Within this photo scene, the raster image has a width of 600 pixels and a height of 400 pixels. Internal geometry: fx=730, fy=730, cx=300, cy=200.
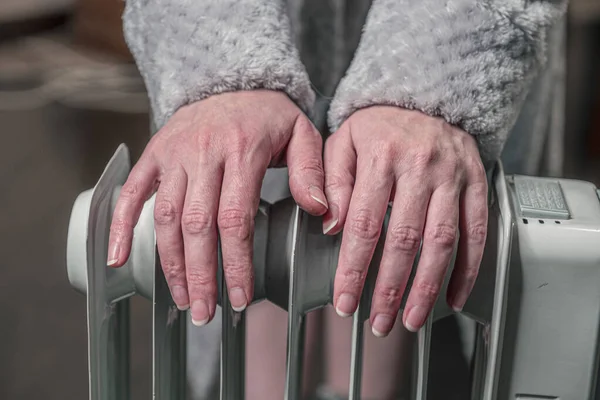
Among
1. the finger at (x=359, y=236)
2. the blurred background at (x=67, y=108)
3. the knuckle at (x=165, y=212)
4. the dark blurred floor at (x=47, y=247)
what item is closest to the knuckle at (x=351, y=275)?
the finger at (x=359, y=236)

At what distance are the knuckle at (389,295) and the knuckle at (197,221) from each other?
0.35 ft

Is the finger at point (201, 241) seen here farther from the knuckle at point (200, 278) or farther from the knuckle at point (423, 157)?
the knuckle at point (423, 157)

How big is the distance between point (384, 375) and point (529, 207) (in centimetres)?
20

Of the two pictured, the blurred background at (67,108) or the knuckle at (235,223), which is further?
Result: the blurred background at (67,108)

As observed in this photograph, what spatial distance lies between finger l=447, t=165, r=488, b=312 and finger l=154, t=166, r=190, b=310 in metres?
0.17

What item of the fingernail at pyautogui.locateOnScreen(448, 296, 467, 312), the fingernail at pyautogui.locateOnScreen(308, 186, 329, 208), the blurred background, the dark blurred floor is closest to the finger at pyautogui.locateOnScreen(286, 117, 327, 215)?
the fingernail at pyautogui.locateOnScreen(308, 186, 329, 208)

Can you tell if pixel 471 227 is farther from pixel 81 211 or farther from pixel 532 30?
pixel 81 211

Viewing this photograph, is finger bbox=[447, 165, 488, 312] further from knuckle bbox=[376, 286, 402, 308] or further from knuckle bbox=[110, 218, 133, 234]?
knuckle bbox=[110, 218, 133, 234]

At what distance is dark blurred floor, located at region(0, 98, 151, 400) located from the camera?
3.84 feet

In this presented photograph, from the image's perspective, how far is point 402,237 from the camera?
42 cm

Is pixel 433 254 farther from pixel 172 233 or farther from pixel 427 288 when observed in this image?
pixel 172 233

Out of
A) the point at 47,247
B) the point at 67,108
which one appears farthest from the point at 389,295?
the point at 67,108

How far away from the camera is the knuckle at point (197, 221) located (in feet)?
1.39

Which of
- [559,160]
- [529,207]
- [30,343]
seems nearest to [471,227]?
[529,207]
